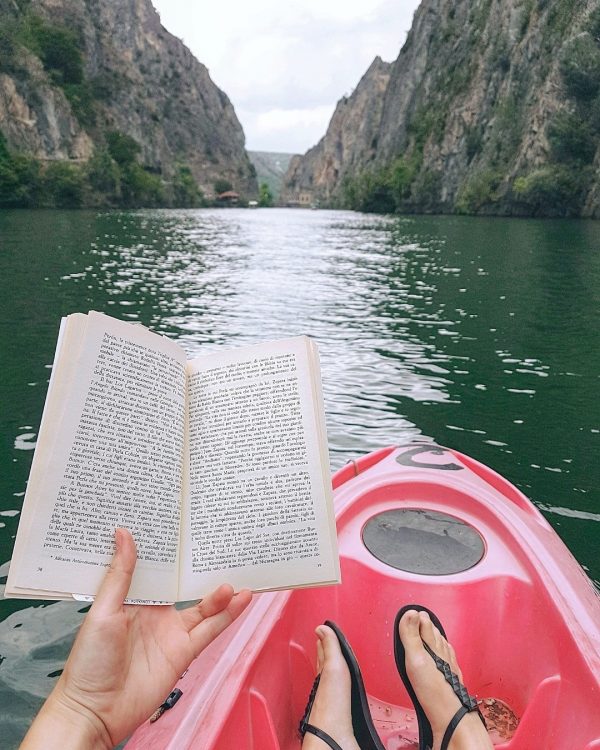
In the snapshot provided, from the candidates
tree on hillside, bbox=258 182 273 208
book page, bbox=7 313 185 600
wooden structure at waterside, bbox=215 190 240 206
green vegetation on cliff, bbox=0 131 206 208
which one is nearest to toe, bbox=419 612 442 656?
book page, bbox=7 313 185 600

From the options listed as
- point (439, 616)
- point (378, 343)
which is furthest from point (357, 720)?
point (378, 343)

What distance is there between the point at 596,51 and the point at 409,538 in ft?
151

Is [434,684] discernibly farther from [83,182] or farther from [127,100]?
[127,100]

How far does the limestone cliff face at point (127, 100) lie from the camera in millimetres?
54406

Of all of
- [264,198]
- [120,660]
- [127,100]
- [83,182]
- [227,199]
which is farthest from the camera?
[264,198]

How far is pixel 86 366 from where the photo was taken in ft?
4.89

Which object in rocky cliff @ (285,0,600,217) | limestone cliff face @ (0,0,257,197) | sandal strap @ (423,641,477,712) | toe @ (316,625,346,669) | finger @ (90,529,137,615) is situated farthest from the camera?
limestone cliff face @ (0,0,257,197)

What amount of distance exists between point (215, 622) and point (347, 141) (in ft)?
511

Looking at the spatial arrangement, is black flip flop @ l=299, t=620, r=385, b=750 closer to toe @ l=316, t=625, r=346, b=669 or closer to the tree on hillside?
toe @ l=316, t=625, r=346, b=669

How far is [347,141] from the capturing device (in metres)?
146

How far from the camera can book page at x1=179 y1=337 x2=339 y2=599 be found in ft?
4.85

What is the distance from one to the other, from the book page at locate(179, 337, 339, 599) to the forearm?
1.07 ft

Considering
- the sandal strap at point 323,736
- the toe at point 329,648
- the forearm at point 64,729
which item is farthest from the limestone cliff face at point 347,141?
the forearm at point 64,729

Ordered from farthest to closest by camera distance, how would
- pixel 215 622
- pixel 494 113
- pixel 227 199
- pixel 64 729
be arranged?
1. pixel 227 199
2. pixel 494 113
3. pixel 215 622
4. pixel 64 729
